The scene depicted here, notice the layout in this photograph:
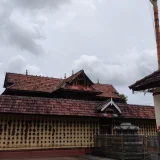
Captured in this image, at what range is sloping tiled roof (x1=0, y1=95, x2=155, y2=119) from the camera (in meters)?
14.2

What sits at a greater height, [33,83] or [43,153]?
[33,83]

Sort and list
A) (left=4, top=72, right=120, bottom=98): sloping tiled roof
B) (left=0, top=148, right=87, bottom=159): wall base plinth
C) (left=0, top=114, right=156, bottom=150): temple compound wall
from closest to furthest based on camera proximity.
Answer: (left=0, top=148, right=87, bottom=159): wall base plinth
(left=0, top=114, right=156, bottom=150): temple compound wall
(left=4, top=72, right=120, bottom=98): sloping tiled roof

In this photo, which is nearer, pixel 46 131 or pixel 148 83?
pixel 148 83

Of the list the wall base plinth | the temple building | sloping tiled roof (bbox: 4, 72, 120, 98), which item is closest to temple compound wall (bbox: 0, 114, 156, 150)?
the temple building

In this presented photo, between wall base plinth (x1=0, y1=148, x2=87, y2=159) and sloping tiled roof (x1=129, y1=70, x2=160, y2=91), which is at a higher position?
sloping tiled roof (x1=129, y1=70, x2=160, y2=91)

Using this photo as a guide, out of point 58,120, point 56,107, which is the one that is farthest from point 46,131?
point 56,107

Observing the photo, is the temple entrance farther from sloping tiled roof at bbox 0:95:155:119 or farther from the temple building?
sloping tiled roof at bbox 0:95:155:119

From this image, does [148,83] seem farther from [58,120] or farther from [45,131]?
[45,131]

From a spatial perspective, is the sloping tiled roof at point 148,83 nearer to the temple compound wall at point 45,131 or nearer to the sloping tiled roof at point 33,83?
the temple compound wall at point 45,131

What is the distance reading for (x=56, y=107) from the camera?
50.6 feet

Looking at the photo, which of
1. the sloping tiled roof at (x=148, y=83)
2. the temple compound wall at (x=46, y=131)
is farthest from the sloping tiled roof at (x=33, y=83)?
the sloping tiled roof at (x=148, y=83)

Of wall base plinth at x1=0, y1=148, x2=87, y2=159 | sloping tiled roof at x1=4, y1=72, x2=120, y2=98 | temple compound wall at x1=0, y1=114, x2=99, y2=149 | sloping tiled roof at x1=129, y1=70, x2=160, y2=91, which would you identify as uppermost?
sloping tiled roof at x1=4, y1=72, x2=120, y2=98

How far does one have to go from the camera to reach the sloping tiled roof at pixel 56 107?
46.8ft

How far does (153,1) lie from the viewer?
686 inches
